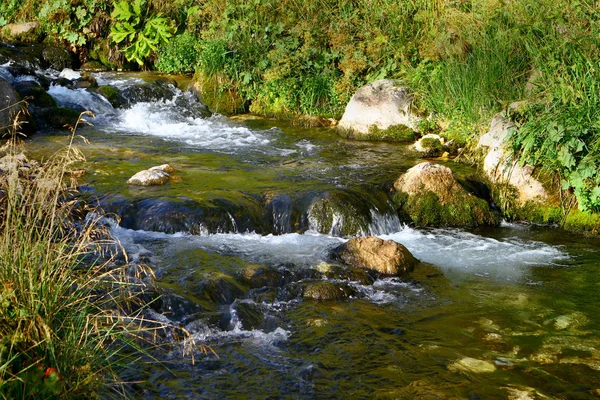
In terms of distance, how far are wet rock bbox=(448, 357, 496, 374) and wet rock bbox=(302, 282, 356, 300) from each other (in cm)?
159

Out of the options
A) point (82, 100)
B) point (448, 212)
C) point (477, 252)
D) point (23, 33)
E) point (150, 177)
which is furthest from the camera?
point (23, 33)

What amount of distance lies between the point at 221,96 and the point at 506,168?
23.2ft

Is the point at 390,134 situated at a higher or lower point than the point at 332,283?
higher

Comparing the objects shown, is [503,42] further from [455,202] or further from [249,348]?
[249,348]

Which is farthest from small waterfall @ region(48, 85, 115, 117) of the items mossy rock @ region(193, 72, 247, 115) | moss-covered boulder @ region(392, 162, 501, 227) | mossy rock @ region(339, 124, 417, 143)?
moss-covered boulder @ region(392, 162, 501, 227)

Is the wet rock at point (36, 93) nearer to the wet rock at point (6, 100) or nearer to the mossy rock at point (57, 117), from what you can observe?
the mossy rock at point (57, 117)

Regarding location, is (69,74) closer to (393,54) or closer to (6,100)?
(6,100)

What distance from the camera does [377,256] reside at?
25.3 ft

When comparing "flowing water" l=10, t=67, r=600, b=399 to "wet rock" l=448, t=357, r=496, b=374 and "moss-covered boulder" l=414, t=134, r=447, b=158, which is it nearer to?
"wet rock" l=448, t=357, r=496, b=374

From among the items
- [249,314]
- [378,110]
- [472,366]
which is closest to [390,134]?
[378,110]

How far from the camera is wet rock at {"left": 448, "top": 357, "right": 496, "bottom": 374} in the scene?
5.57 m

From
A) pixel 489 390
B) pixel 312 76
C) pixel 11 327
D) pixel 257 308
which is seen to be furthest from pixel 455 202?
pixel 11 327

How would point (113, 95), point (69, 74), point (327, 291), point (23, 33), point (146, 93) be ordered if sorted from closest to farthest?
point (327, 291) < point (113, 95) < point (146, 93) < point (69, 74) < point (23, 33)

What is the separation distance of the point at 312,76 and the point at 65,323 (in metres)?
10.9
